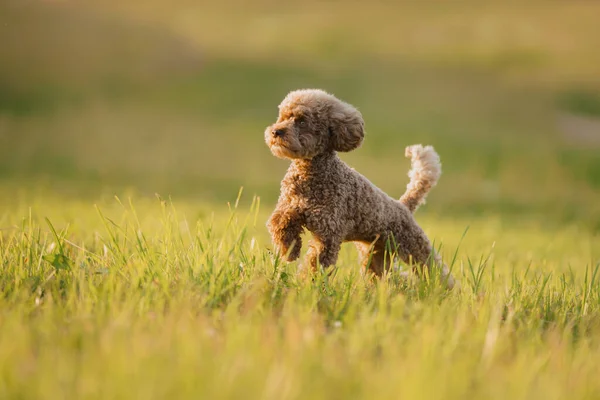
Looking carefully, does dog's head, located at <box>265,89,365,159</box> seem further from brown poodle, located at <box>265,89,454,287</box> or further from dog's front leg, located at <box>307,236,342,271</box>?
dog's front leg, located at <box>307,236,342,271</box>

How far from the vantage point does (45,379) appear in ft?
7.34

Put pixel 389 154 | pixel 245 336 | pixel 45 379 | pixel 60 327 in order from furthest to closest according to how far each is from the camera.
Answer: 1. pixel 389 154
2. pixel 60 327
3. pixel 245 336
4. pixel 45 379

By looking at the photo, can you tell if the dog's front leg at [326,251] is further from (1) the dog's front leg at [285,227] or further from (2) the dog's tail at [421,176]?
(2) the dog's tail at [421,176]

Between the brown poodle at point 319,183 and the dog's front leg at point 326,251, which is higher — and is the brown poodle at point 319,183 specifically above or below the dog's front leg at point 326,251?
above

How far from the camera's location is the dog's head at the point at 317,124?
4121mm

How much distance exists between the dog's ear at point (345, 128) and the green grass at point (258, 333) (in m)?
0.84

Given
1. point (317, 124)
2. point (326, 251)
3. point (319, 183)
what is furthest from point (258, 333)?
point (317, 124)

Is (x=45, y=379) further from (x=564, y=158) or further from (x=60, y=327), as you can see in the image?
(x=564, y=158)

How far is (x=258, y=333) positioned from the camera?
110 inches

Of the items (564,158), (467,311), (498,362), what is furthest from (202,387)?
(564,158)

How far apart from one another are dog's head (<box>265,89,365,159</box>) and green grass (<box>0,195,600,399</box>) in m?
0.72

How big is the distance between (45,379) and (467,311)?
2.25 metres

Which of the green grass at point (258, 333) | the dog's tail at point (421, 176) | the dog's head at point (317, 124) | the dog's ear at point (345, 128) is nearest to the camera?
the green grass at point (258, 333)

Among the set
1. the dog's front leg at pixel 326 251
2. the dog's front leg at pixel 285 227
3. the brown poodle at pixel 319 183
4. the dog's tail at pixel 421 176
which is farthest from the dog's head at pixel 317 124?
the dog's tail at pixel 421 176
